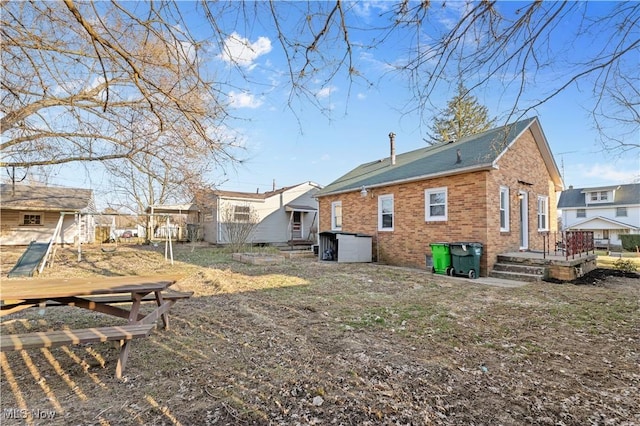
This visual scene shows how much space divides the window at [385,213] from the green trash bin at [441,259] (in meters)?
2.78

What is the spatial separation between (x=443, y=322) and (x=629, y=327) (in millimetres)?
2685

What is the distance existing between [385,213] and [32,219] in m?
21.9

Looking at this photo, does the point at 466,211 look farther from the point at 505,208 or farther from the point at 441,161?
the point at 441,161

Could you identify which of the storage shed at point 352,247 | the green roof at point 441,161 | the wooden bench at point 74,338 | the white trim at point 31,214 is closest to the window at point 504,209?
the green roof at point 441,161

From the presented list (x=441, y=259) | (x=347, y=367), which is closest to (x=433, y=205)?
(x=441, y=259)

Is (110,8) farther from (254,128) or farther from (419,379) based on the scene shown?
(419,379)

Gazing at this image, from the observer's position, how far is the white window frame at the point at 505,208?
→ 401 inches

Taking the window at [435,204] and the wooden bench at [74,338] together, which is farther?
the window at [435,204]

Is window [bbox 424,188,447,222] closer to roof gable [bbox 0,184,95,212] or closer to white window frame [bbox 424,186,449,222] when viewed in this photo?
white window frame [bbox 424,186,449,222]

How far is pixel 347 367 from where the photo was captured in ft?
10.6

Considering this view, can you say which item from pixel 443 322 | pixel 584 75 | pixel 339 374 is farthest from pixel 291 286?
pixel 584 75

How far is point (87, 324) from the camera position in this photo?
15.2ft

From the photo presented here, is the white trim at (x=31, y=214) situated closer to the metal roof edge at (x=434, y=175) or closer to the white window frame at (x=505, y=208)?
the metal roof edge at (x=434, y=175)

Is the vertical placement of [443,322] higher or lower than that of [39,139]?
lower
